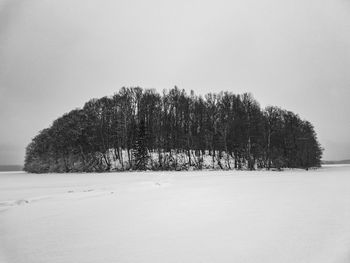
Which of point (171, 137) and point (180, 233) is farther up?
point (171, 137)

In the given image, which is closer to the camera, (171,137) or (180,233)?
(180,233)

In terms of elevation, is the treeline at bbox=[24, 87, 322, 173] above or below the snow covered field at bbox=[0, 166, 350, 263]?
above

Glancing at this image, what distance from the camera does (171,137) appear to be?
6159 centimetres

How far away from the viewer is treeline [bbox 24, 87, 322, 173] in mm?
54250

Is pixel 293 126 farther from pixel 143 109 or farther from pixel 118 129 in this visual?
pixel 118 129

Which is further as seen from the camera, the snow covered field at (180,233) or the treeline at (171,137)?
the treeline at (171,137)

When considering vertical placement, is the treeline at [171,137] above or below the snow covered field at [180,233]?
above

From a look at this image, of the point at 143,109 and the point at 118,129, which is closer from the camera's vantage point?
the point at 118,129

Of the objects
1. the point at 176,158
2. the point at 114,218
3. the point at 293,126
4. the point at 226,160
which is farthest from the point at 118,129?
the point at 114,218

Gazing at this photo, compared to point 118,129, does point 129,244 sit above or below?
below

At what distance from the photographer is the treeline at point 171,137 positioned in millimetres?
54250

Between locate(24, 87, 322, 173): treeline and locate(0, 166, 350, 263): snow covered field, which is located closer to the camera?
locate(0, 166, 350, 263): snow covered field

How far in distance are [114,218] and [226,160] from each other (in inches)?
1944

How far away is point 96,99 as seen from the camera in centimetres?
6325
